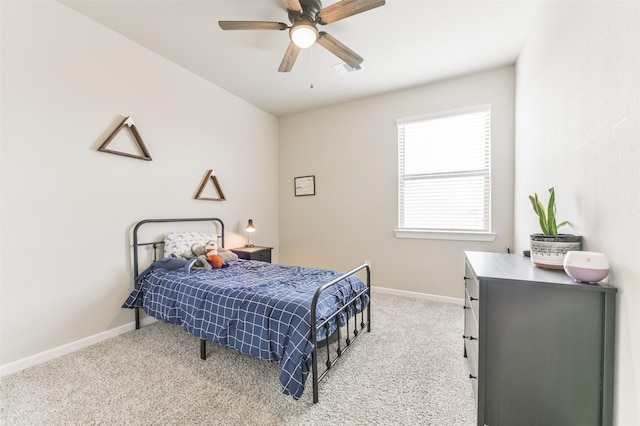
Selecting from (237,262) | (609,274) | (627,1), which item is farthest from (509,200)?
(237,262)

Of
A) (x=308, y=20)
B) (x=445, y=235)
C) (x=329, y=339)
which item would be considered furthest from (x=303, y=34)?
(x=445, y=235)

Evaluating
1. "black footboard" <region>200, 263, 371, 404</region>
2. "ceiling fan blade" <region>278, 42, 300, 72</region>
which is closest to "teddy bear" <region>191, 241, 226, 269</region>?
"black footboard" <region>200, 263, 371, 404</region>

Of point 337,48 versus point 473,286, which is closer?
point 473,286

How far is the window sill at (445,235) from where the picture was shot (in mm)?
3113

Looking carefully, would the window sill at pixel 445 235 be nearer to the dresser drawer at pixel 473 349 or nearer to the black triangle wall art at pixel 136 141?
the dresser drawer at pixel 473 349

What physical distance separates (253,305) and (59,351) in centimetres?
178

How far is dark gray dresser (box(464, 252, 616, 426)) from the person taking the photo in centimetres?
111

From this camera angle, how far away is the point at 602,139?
1162 millimetres

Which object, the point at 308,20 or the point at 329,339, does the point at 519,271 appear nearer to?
the point at 329,339

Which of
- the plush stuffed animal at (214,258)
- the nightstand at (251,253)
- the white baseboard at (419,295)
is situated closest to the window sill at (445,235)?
the white baseboard at (419,295)

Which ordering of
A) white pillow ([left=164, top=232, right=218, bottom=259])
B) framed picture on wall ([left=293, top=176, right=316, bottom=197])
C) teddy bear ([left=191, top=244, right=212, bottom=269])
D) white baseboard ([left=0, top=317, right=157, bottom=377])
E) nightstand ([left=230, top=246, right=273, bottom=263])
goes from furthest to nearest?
framed picture on wall ([left=293, top=176, right=316, bottom=197]), nightstand ([left=230, top=246, right=273, bottom=263]), white pillow ([left=164, top=232, right=218, bottom=259]), teddy bear ([left=191, top=244, right=212, bottom=269]), white baseboard ([left=0, top=317, right=157, bottom=377])

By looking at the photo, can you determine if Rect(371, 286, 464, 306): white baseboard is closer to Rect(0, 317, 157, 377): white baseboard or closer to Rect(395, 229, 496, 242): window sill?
Rect(395, 229, 496, 242): window sill

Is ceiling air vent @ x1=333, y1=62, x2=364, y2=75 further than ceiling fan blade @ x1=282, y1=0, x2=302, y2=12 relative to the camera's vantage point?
Yes

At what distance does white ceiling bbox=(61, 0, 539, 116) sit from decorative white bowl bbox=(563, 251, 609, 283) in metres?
2.11
